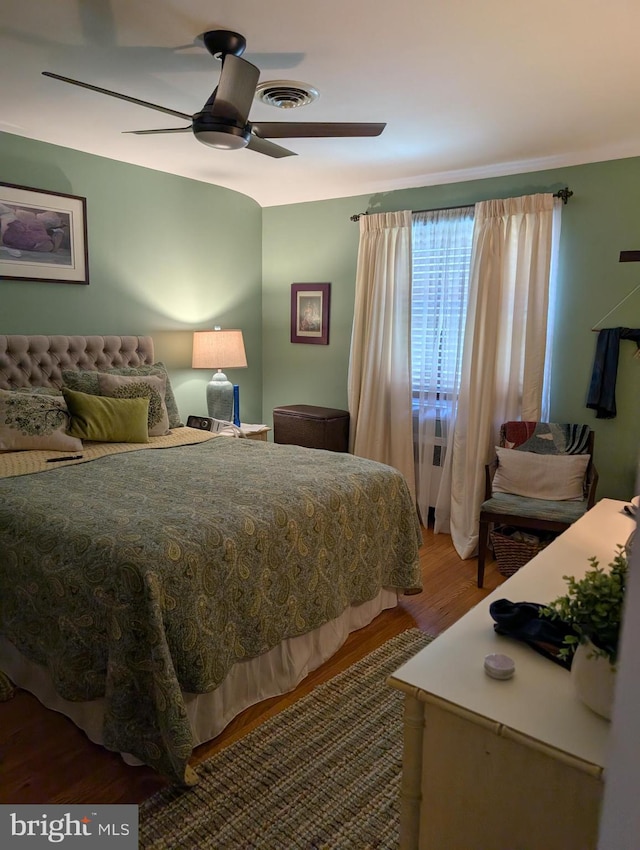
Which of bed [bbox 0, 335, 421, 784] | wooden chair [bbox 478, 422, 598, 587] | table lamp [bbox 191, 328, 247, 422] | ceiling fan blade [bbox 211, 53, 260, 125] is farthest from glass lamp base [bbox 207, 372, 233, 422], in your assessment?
ceiling fan blade [bbox 211, 53, 260, 125]

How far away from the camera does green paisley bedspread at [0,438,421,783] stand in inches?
70.4

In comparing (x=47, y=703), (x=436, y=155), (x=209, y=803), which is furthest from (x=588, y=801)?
(x=436, y=155)

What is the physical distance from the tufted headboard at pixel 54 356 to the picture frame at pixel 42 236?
40cm

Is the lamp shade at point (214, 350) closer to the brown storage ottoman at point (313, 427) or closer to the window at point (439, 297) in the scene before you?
the brown storage ottoman at point (313, 427)

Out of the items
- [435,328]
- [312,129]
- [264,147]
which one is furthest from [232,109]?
[435,328]

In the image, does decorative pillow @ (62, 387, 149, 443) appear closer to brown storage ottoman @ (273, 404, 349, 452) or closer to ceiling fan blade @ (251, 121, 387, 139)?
brown storage ottoman @ (273, 404, 349, 452)

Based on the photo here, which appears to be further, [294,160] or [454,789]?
[294,160]

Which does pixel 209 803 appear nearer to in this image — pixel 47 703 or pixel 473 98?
pixel 47 703

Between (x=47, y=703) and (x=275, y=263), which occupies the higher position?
(x=275, y=263)

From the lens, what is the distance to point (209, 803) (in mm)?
1780

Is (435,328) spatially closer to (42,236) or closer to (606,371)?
(606,371)

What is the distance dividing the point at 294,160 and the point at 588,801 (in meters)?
3.78

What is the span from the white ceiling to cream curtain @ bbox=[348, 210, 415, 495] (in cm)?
61

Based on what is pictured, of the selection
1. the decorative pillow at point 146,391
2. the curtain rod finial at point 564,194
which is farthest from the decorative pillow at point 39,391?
the curtain rod finial at point 564,194
